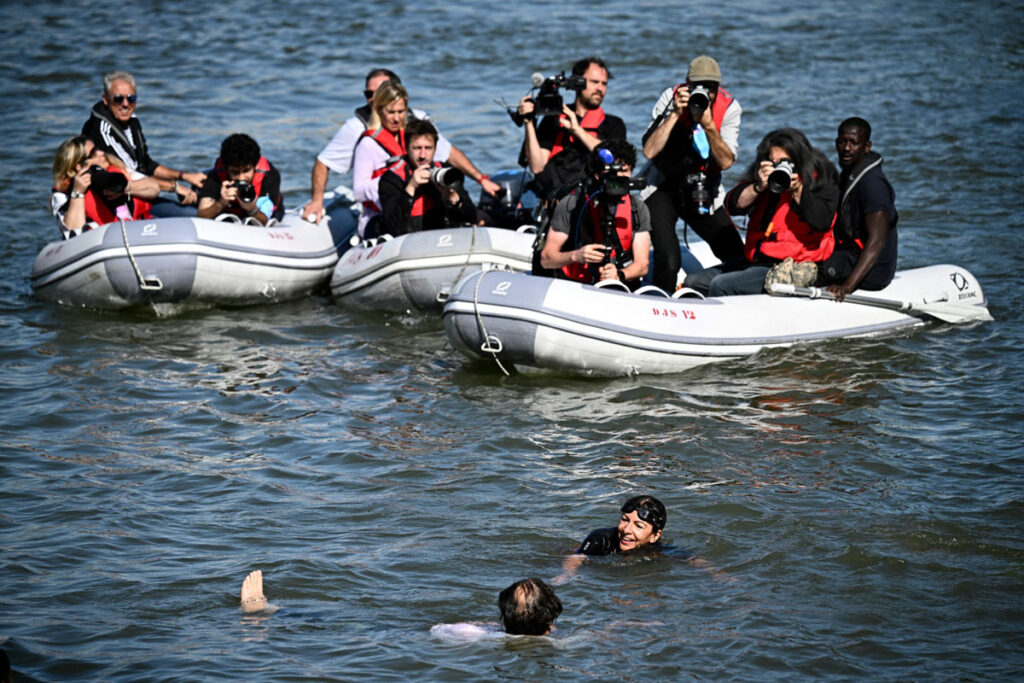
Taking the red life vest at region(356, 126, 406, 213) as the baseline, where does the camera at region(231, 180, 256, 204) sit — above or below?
below

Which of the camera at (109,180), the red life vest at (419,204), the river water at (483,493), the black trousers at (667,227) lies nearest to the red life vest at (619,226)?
the black trousers at (667,227)

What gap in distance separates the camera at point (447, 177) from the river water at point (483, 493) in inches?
40.9

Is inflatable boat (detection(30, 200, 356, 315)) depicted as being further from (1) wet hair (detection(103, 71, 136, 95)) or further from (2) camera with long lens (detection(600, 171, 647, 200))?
(2) camera with long lens (detection(600, 171, 647, 200))

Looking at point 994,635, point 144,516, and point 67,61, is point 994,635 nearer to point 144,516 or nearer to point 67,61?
point 144,516

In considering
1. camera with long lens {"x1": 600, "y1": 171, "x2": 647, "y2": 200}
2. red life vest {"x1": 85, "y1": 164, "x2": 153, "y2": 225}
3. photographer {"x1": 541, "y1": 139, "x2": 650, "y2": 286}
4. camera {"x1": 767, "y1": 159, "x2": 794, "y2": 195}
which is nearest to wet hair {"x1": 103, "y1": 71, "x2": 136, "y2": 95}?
red life vest {"x1": 85, "y1": 164, "x2": 153, "y2": 225}

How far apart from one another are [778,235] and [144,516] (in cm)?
428

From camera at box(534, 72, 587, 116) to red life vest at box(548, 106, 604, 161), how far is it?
0.11 metres

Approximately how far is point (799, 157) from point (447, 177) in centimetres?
243

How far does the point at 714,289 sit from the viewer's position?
337 inches

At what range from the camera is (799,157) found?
7996mm

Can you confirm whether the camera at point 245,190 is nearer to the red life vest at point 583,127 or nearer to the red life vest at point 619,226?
the red life vest at point 583,127

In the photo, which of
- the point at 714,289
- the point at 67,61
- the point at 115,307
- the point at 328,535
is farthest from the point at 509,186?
the point at 67,61

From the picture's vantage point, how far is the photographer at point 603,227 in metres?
7.57

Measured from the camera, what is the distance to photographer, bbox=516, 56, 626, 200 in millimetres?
8992
